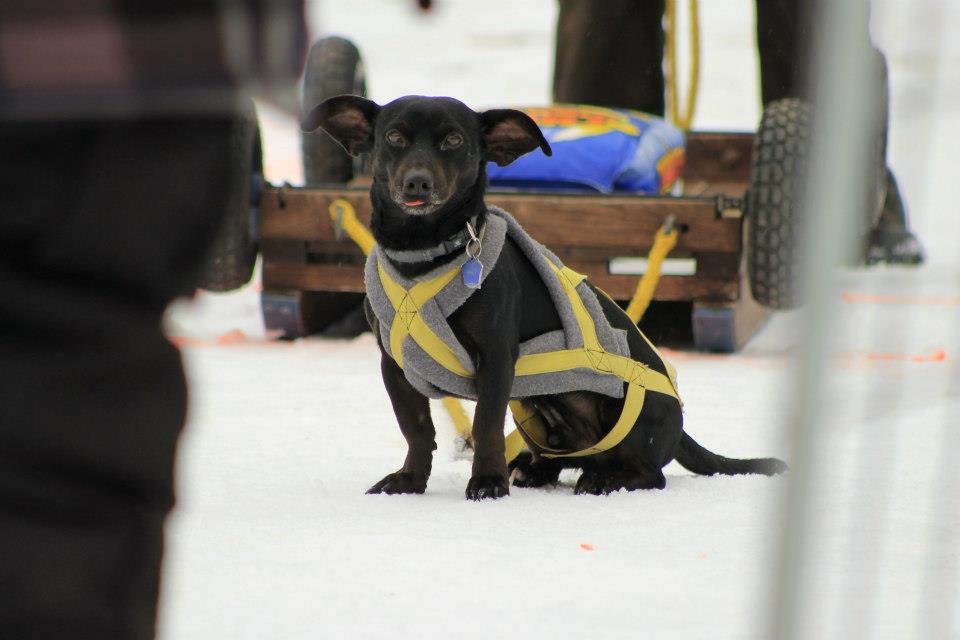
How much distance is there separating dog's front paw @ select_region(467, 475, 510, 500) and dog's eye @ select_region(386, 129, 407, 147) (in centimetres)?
54

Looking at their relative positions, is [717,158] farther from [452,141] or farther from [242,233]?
[452,141]

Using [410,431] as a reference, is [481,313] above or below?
above

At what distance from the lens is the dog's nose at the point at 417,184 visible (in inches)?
76.8

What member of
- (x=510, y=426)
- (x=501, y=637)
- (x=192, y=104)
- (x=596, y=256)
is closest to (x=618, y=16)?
(x=596, y=256)

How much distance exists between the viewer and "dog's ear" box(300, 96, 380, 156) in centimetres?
208

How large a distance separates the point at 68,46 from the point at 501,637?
31.8 inches

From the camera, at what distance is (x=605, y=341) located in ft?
6.78

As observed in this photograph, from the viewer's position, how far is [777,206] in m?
3.31

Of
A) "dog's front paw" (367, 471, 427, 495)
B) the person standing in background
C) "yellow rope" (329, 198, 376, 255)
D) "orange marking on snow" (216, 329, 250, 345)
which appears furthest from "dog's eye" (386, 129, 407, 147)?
"orange marking on snow" (216, 329, 250, 345)

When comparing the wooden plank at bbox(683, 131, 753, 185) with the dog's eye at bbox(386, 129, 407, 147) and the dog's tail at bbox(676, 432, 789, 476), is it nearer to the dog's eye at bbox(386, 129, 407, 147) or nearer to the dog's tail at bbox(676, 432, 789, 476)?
the dog's tail at bbox(676, 432, 789, 476)

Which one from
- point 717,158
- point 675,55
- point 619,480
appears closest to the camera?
point 619,480

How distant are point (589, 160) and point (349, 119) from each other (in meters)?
1.59

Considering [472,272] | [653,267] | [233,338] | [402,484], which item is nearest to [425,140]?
[472,272]

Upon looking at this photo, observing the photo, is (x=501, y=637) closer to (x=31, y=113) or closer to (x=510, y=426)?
(x=31, y=113)
